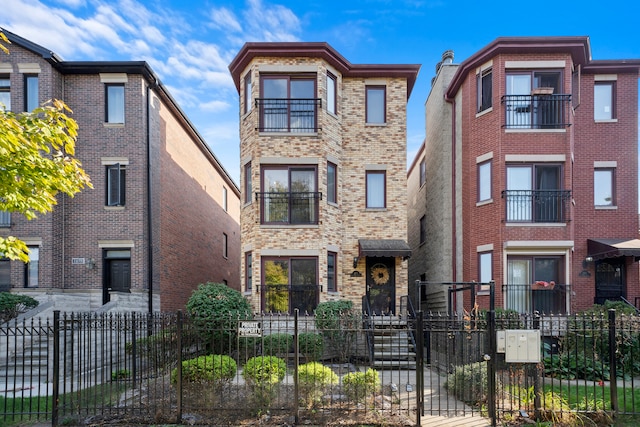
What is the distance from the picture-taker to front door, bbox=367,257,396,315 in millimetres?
14891

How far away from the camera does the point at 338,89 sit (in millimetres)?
14969

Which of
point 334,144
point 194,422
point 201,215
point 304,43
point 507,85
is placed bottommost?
point 194,422

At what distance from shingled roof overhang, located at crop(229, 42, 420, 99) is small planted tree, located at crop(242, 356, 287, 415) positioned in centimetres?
1061

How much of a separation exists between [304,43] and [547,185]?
32.0ft

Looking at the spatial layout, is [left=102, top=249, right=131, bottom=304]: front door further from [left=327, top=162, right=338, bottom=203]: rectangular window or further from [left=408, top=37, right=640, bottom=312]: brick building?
[left=408, top=37, right=640, bottom=312]: brick building

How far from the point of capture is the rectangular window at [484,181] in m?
14.0

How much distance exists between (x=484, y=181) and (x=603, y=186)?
175 inches

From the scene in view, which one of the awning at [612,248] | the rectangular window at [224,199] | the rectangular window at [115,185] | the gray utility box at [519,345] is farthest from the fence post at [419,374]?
the rectangular window at [224,199]

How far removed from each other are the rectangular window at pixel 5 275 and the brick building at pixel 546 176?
15.4m

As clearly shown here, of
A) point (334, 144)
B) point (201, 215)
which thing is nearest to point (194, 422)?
point (334, 144)

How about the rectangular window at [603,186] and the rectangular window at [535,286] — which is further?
the rectangular window at [603,186]

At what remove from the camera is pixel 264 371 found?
7.58 m

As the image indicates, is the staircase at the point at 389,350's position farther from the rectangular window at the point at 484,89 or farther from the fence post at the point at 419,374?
the rectangular window at the point at 484,89

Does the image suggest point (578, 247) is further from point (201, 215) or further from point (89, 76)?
point (89, 76)
